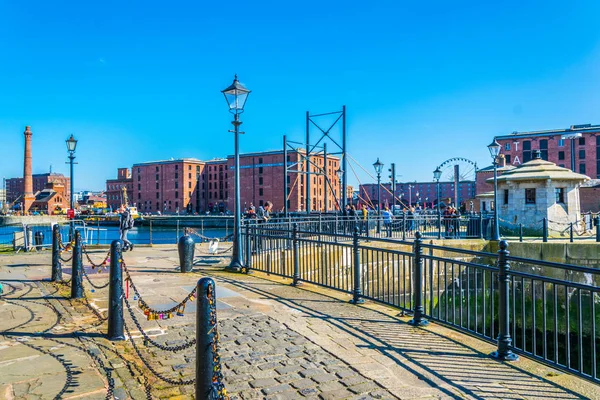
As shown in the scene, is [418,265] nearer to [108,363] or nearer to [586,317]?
[108,363]

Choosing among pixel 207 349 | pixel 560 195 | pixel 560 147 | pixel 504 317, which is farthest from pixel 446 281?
pixel 560 147

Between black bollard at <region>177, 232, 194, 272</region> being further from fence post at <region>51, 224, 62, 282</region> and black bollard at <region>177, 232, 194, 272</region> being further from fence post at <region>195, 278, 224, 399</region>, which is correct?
fence post at <region>195, 278, 224, 399</region>

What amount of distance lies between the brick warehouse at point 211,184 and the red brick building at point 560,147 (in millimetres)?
39332

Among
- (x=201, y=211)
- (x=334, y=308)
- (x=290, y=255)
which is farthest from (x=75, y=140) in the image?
(x=201, y=211)

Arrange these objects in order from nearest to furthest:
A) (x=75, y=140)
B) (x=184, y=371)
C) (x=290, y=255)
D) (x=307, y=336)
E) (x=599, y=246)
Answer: (x=184, y=371)
(x=307, y=336)
(x=290, y=255)
(x=599, y=246)
(x=75, y=140)

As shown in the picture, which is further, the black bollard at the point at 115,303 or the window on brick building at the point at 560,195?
the window on brick building at the point at 560,195

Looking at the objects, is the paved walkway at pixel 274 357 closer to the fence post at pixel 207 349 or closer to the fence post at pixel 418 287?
the fence post at pixel 418 287

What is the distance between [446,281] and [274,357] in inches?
97.7

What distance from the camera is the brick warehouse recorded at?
9850 centimetres

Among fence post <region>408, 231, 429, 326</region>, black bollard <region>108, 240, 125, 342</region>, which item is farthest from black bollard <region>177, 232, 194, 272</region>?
fence post <region>408, 231, 429, 326</region>

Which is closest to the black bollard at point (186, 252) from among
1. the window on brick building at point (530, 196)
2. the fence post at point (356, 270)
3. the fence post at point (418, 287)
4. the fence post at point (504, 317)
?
the fence post at point (356, 270)

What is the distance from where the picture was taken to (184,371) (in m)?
4.23

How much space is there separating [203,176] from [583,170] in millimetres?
90082

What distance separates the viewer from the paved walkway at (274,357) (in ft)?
12.4
